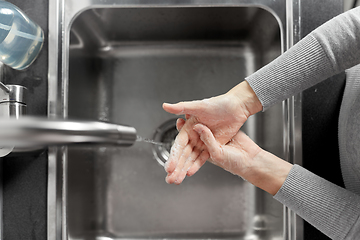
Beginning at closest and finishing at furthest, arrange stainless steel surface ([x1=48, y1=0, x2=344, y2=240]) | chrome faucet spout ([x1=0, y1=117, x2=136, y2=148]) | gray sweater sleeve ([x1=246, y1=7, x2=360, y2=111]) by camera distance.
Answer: chrome faucet spout ([x1=0, y1=117, x2=136, y2=148]), gray sweater sleeve ([x1=246, y1=7, x2=360, y2=111]), stainless steel surface ([x1=48, y1=0, x2=344, y2=240])

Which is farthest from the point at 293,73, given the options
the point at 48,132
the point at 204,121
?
the point at 48,132

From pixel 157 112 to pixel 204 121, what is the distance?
27 cm

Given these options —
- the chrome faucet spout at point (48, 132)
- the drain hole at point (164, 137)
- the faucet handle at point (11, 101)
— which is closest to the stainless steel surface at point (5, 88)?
the faucet handle at point (11, 101)

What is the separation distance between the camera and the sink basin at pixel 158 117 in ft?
2.31

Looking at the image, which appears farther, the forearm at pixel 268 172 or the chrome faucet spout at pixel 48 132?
the forearm at pixel 268 172

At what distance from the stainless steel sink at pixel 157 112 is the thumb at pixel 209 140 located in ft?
0.78

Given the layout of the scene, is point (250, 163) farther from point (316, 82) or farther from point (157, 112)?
point (157, 112)

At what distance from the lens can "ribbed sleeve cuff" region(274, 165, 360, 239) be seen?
46 centimetres

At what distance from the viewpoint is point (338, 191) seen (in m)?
0.48

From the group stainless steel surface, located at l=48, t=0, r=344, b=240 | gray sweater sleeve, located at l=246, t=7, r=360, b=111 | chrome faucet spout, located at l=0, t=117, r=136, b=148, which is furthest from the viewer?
stainless steel surface, located at l=48, t=0, r=344, b=240

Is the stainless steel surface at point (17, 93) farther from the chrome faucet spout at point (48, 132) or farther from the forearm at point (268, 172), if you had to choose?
the forearm at point (268, 172)

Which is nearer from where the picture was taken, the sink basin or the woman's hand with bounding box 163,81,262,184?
the woman's hand with bounding box 163,81,262,184

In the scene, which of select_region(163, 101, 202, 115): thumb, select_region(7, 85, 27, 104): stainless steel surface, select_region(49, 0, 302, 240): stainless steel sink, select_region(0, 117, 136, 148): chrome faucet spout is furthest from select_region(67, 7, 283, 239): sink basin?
select_region(0, 117, 136, 148): chrome faucet spout

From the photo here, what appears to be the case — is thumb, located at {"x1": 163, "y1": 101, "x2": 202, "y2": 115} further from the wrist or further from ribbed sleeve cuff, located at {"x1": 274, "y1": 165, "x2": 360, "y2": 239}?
ribbed sleeve cuff, located at {"x1": 274, "y1": 165, "x2": 360, "y2": 239}
